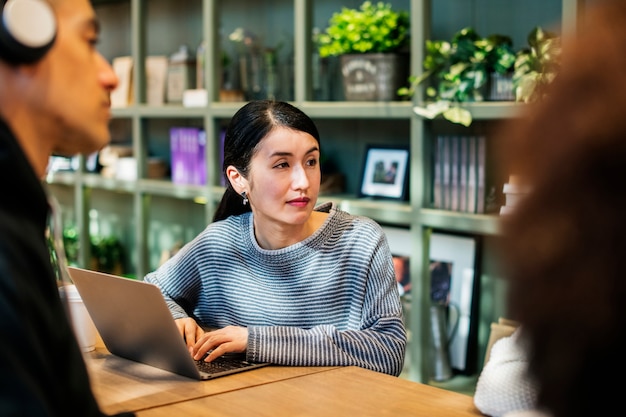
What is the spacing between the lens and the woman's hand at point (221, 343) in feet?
6.12

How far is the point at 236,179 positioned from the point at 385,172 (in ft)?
4.58

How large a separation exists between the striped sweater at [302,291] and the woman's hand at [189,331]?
83 millimetres

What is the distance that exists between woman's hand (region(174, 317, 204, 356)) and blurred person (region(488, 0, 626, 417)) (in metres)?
1.43

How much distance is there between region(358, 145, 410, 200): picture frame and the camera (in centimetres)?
350

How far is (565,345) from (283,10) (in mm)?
3811

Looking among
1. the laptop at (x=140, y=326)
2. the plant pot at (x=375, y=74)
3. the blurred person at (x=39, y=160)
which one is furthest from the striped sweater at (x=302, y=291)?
the plant pot at (x=375, y=74)

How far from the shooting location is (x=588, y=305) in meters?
0.57

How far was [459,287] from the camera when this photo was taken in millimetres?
3402

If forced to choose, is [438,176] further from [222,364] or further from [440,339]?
[222,364]

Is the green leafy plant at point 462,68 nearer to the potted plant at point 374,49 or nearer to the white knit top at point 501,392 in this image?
the potted plant at point 374,49

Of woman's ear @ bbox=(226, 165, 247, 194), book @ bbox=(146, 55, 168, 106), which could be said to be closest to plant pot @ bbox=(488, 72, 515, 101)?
woman's ear @ bbox=(226, 165, 247, 194)

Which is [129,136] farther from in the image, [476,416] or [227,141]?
[476,416]

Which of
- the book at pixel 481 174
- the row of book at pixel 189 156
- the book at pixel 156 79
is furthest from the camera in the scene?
the book at pixel 156 79

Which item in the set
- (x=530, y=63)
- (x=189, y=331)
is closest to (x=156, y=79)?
(x=530, y=63)
